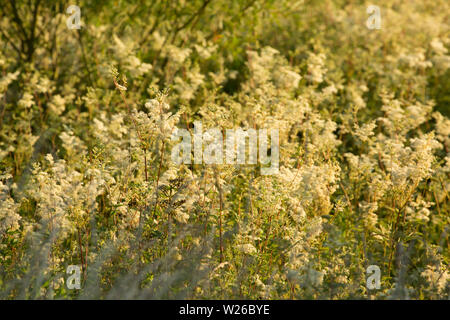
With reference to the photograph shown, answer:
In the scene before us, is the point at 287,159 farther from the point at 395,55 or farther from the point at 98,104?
the point at 395,55

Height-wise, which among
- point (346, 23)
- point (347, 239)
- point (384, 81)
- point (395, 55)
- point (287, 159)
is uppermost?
point (346, 23)

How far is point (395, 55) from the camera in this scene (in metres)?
6.20

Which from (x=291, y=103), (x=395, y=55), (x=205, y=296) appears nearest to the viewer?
(x=205, y=296)

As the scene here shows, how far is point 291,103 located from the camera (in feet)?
13.3

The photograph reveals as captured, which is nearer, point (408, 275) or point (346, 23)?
point (408, 275)

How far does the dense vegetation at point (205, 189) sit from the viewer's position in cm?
293

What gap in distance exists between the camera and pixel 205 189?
3.30 meters

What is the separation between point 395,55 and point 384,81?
0.86 metres

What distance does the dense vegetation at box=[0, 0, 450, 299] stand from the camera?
2928 mm
